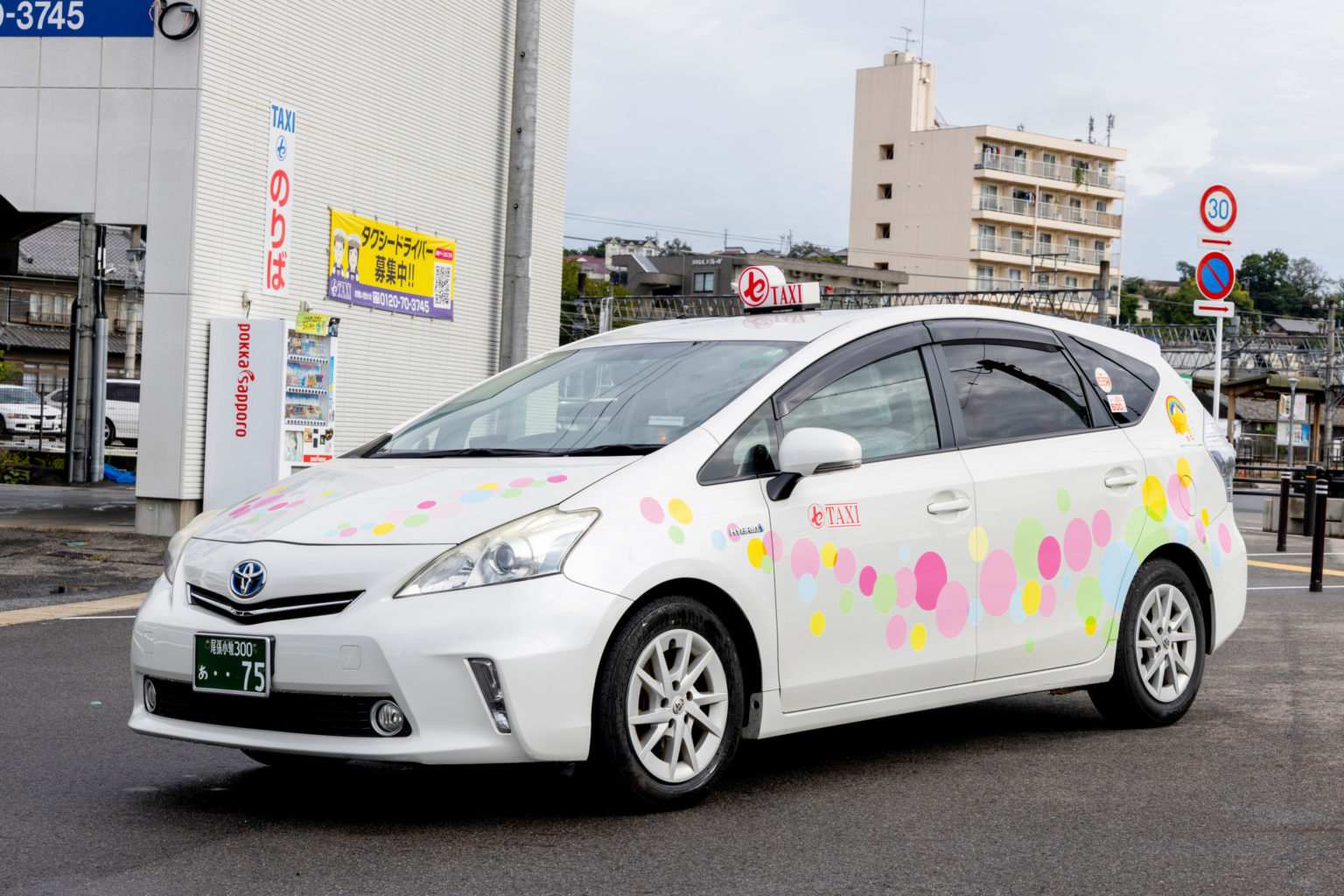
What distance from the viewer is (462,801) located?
4984mm

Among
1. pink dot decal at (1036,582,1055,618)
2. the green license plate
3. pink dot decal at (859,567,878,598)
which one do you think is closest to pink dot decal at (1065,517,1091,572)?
pink dot decal at (1036,582,1055,618)

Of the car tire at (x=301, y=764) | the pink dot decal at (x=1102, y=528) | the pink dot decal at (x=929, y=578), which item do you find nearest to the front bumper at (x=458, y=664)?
the car tire at (x=301, y=764)

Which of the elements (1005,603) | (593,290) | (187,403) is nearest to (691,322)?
(1005,603)

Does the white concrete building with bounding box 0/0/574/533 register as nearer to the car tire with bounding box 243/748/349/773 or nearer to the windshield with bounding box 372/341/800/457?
the windshield with bounding box 372/341/800/457

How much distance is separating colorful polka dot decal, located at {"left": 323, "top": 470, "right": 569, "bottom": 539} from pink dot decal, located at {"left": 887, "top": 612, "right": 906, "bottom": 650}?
4.48 ft

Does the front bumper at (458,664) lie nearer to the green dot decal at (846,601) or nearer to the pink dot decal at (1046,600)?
the green dot decal at (846,601)

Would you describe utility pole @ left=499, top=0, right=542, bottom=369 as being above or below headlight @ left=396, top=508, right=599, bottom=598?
above

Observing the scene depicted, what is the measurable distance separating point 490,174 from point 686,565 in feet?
56.3

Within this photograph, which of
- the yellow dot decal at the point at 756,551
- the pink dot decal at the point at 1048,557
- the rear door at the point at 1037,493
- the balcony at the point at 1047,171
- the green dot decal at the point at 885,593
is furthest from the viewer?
the balcony at the point at 1047,171

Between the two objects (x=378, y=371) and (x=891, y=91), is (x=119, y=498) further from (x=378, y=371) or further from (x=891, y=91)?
(x=891, y=91)

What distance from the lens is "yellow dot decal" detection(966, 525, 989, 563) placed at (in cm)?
561

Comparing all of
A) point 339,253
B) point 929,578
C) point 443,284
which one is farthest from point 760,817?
point 443,284

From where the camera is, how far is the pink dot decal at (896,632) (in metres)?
5.34

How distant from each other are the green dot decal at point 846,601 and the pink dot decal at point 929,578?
1.11 feet
